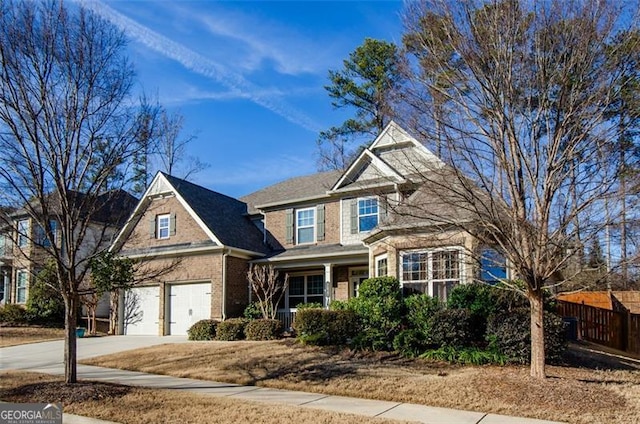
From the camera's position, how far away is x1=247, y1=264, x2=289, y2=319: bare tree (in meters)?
19.4

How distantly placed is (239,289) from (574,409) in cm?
1483

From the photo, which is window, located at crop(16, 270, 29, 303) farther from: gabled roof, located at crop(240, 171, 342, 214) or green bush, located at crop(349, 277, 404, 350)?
green bush, located at crop(349, 277, 404, 350)

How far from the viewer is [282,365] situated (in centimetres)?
1206

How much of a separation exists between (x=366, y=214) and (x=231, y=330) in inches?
A: 269

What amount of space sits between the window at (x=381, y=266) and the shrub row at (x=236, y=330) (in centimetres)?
388

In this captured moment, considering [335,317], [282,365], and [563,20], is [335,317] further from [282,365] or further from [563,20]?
[563,20]

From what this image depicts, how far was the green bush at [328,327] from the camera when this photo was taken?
14.5 meters

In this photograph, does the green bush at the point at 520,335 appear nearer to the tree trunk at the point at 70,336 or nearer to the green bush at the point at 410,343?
the green bush at the point at 410,343

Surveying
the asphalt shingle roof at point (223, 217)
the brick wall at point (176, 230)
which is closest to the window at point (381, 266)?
the asphalt shingle roof at point (223, 217)

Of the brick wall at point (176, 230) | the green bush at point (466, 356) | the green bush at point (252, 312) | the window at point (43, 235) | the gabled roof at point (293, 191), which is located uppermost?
the gabled roof at point (293, 191)

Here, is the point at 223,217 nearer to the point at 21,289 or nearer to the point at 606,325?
the point at 606,325

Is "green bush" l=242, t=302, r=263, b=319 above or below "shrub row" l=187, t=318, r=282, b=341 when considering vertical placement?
above

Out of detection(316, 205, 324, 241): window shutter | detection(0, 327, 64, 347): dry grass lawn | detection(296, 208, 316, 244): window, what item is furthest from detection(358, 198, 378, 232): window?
detection(0, 327, 64, 347): dry grass lawn

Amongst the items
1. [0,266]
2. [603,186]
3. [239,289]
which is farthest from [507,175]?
[0,266]
